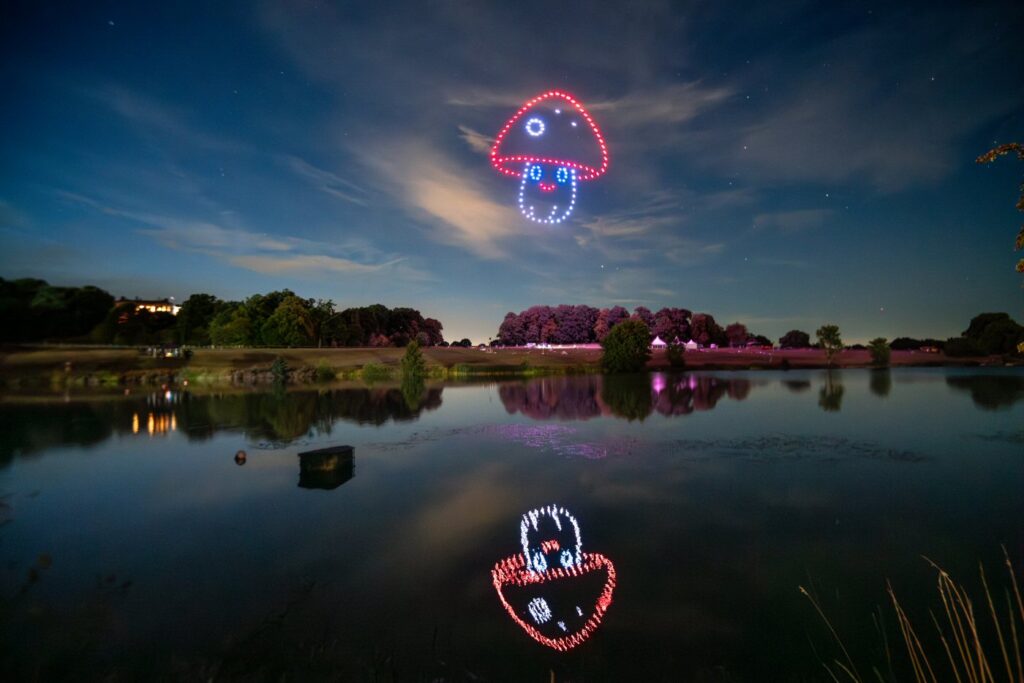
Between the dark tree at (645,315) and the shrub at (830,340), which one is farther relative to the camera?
the dark tree at (645,315)

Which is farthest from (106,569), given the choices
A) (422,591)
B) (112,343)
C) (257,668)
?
(112,343)

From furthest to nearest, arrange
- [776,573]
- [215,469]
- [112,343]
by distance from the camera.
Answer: [112,343] < [215,469] < [776,573]

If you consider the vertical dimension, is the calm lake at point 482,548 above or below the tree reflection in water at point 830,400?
below

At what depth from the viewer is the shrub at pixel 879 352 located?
116750 mm

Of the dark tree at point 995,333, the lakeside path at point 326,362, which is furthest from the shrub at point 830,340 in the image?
the dark tree at point 995,333

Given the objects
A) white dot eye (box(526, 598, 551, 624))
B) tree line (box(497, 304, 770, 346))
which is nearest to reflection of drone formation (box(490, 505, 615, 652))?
white dot eye (box(526, 598, 551, 624))

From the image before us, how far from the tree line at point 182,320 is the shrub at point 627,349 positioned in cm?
4125

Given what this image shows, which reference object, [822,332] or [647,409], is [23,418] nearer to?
[647,409]

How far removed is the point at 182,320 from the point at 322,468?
127 meters

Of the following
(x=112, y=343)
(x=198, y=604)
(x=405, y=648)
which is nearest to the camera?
(x=405, y=648)

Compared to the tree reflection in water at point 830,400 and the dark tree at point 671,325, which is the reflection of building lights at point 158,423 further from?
the dark tree at point 671,325

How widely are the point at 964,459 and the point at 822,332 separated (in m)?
106

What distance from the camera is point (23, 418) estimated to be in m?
35.6

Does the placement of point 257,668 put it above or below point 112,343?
below
